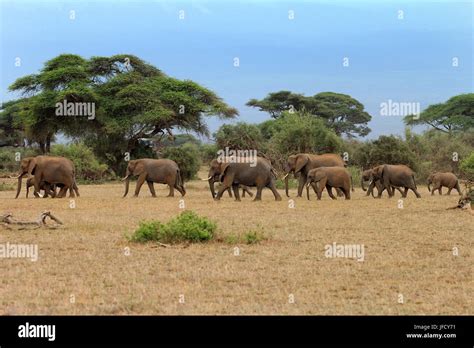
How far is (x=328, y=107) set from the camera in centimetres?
6250

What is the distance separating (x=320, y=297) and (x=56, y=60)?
37218 mm

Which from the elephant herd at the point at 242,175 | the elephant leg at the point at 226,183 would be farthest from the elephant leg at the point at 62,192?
the elephant leg at the point at 226,183

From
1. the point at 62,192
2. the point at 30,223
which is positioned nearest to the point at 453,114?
the point at 62,192

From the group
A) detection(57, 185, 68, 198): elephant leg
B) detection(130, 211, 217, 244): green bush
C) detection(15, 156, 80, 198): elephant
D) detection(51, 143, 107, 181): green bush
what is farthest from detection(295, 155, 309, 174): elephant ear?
detection(51, 143, 107, 181): green bush

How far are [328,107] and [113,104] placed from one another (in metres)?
28.2

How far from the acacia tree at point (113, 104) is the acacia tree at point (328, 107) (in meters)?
17.1

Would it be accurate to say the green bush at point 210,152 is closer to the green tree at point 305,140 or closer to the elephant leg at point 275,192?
the green tree at point 305,140

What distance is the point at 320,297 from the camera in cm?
774

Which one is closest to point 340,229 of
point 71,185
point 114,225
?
point 114,225

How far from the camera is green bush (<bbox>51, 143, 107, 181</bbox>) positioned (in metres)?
41.3
